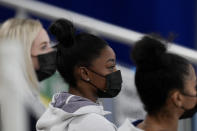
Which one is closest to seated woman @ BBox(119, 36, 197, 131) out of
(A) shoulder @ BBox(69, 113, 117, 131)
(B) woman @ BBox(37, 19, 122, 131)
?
(A) shoulder @ BBox(69, 113, 117, 131)

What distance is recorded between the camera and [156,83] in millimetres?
2773

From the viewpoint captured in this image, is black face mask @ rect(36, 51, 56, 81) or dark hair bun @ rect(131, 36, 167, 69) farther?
black face mask @ rect(36, 51, 56, 81)

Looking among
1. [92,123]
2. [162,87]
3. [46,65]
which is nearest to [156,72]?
[162,87]

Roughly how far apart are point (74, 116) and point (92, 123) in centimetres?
11

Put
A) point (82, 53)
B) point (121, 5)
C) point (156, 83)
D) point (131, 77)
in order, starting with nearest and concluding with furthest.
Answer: point (156, 83), point (82, 53), point (131, 77), point (121, 5)

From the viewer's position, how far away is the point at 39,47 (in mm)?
4621

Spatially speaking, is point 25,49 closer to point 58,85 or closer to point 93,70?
point 58,85

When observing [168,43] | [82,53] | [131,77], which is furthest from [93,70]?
[131,77]

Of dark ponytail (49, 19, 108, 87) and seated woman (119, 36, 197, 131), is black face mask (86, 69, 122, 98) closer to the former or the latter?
dark ponytail (49, 19, 108, 87)

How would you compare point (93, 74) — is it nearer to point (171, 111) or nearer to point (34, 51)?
point (171, 111)

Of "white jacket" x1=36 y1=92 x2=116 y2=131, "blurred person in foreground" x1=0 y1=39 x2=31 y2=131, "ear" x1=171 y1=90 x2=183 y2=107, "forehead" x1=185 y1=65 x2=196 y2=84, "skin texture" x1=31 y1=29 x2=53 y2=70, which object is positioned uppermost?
"forehead" x1=185 y1=65 x2=196 y2=84

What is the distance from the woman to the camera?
3166mm

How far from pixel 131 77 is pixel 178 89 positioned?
1.73 metres

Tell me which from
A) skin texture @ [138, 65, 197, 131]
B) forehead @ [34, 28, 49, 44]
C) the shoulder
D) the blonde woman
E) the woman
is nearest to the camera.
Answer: skin texture @ [138, 65, 197, 131]
